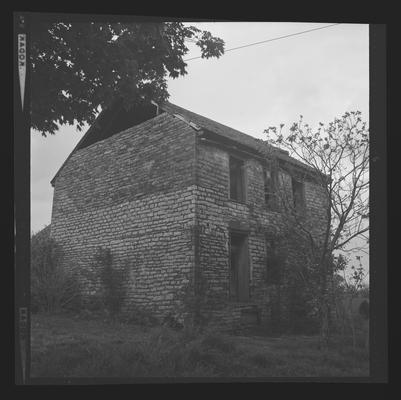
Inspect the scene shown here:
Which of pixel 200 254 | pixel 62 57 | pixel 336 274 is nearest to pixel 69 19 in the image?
pixel 62 57

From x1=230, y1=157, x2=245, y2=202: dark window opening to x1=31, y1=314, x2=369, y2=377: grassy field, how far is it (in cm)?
254

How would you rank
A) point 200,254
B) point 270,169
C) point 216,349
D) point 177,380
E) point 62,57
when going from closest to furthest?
point 177,380, point 216,349, point 62,57, point 200,254, point 270,169

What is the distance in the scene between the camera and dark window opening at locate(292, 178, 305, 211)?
7323 millimetres

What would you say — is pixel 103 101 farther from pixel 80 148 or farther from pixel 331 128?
pixel 331 128

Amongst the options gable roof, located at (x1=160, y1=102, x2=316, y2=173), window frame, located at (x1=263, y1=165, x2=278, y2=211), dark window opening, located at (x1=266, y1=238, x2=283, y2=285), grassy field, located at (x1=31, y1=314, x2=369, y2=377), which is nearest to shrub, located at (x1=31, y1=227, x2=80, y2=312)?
grassy field, located at (x1=31, y1=314, x2=369, y2=377)

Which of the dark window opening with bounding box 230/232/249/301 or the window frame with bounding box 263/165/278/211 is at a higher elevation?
the window frame with bounding box 263/165/278/211

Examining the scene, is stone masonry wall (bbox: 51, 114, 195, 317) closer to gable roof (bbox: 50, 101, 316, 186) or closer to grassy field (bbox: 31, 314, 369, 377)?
gable roof (bbox: 50, 101, 316, 186)

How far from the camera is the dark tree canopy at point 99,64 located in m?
5.75

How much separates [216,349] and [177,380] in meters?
0.71

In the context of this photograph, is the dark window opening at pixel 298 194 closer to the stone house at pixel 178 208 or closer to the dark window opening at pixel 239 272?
the stone house at pixel 178 208

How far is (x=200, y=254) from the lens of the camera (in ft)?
21.0

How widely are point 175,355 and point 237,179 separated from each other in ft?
11.6

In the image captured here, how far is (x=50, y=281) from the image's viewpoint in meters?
6.64

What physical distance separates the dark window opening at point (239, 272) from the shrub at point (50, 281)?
2507mm
